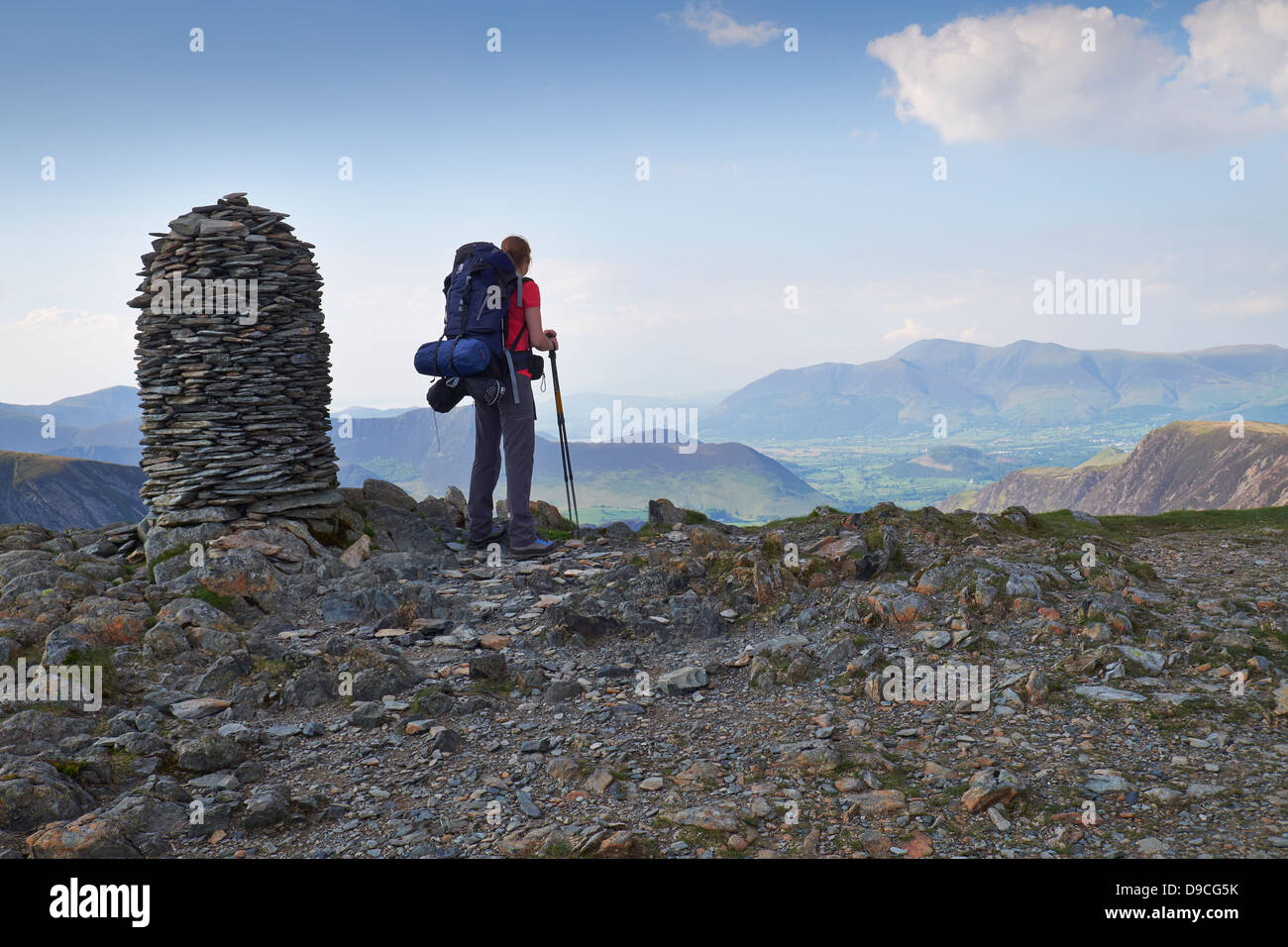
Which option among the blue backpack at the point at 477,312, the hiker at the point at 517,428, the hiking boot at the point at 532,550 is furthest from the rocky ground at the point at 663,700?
the blue backpack at the point at 477,312

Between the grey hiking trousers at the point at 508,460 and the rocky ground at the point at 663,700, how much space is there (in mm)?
1143

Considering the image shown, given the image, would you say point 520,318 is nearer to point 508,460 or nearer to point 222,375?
point 508,460

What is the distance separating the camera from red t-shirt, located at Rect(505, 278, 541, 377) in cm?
1408

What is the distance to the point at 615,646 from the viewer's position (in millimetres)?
10938

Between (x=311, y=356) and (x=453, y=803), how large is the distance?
39.6 feet

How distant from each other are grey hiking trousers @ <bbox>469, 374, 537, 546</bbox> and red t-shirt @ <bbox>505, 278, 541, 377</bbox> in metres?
0.62

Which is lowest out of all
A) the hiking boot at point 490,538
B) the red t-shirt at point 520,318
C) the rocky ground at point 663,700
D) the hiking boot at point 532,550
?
the rocky ground at point 663,700

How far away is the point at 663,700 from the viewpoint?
9.10 meters

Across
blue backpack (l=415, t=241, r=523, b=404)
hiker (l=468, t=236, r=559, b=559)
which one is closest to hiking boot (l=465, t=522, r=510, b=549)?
hiker (l=468, t=236, r=559, b=559)

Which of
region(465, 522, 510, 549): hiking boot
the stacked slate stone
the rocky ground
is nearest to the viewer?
the rocky ground

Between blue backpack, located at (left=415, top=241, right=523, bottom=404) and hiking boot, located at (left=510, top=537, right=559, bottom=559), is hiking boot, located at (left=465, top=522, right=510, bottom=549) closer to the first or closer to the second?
hiking boot, located at (left=510, top=537, right=559, bottom=559)

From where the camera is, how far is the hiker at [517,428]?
14.1 meters

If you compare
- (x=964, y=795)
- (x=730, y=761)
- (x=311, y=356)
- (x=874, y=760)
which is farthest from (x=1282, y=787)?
(x=311, y=356)

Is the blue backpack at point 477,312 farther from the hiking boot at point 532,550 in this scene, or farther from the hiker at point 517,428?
the hiking boot at point 532,550
